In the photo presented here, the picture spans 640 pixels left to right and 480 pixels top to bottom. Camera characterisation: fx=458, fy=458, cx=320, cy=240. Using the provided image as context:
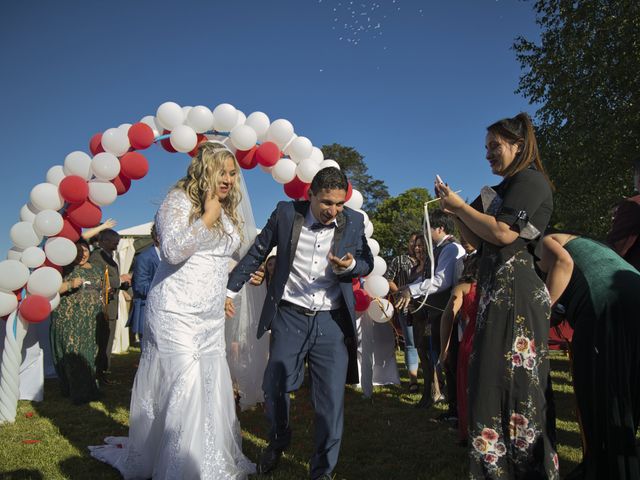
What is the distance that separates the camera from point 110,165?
213 inches

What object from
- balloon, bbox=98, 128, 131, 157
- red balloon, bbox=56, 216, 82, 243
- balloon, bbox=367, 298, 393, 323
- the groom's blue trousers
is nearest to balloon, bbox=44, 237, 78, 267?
red balloon, bbox=56, 216, 82, 243

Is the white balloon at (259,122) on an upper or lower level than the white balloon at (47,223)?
upper

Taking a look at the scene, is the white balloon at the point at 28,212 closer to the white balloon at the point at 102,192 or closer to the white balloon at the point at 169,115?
the white balloon at the point at 102,192

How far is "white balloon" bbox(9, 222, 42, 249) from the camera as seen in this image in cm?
514

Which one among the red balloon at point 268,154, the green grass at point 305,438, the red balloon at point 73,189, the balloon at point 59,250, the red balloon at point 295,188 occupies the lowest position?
the green grass at point 305,438

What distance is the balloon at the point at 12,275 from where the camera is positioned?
485 cm

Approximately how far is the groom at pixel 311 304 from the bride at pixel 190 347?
0.35m

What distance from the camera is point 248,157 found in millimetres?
6023

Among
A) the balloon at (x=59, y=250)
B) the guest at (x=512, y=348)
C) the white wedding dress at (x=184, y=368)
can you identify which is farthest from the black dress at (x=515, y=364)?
the balloon at (x=59, y=250)

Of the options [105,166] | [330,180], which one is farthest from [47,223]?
[330,180]

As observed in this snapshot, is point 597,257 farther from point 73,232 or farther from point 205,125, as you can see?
point 73,232

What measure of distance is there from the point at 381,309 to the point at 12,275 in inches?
167

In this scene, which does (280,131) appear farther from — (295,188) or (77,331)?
(77,331)

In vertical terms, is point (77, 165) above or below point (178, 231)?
above
